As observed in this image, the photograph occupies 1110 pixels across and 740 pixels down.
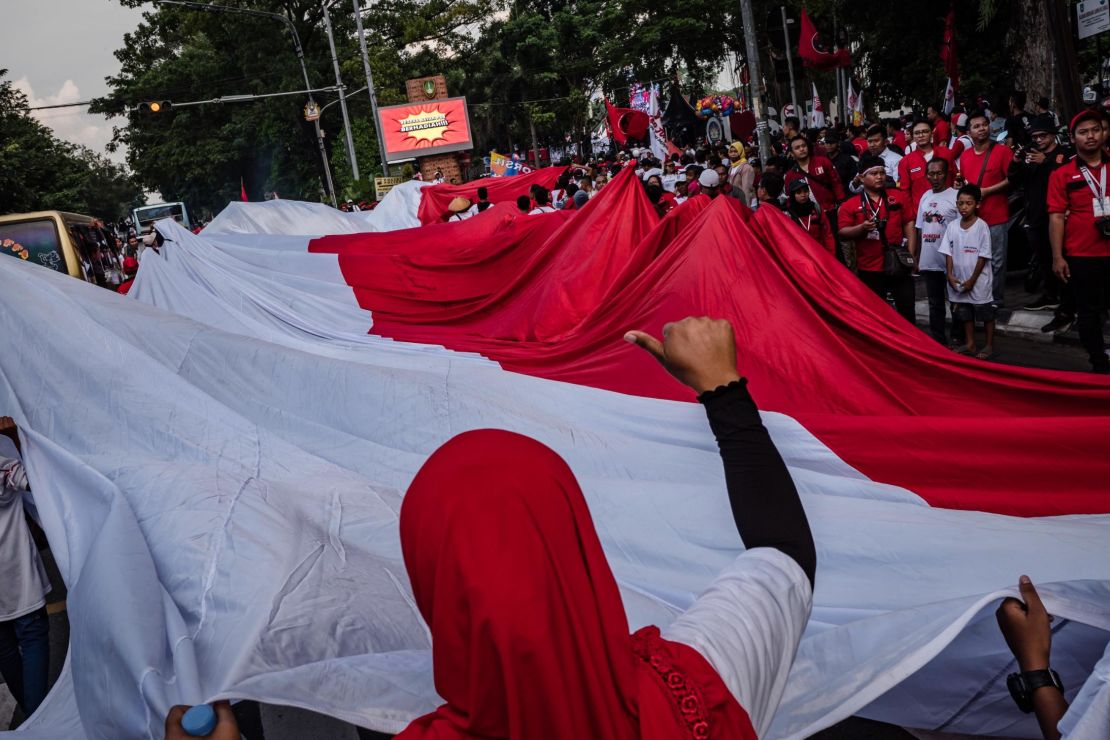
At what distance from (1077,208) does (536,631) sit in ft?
21.1

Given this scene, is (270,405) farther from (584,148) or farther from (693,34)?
(584,148)

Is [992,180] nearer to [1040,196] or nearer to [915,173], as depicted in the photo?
[1040,196]

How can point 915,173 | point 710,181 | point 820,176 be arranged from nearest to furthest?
point 915,173, point 820,176, point 710,181

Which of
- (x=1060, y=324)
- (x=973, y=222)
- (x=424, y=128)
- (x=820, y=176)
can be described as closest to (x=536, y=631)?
(x=973, y=222)

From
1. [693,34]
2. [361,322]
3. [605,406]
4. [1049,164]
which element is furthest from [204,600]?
[693,34]

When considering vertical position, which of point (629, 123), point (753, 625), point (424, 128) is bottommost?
point (753, 625)

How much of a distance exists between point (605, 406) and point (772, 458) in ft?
6.97

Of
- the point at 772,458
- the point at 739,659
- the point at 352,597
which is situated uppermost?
the point at 772,458

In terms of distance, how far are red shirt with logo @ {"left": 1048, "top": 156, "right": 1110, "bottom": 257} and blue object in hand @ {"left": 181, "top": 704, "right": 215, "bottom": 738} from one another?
6425 mm

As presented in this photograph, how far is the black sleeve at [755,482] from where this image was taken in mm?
1616

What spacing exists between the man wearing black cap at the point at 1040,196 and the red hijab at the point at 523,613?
8.01 metres

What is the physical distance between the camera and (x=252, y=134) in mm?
48906

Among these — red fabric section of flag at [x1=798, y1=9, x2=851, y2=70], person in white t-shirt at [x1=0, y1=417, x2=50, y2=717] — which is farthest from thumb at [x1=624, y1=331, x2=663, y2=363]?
red fabric section of flag at [x1=798, y1=9, x2=851, y2=70]

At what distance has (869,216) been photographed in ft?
24.4
